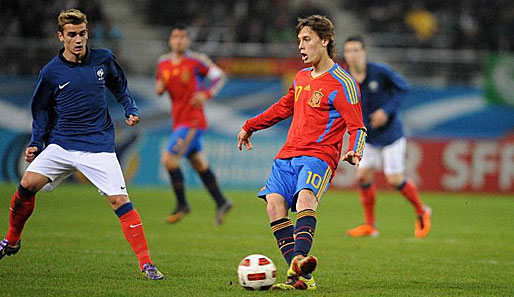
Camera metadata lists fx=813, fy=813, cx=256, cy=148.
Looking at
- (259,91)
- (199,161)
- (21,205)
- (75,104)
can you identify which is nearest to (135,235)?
(21,205)

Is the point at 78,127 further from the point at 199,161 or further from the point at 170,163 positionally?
the point at 199,161

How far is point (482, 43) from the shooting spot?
833 inches

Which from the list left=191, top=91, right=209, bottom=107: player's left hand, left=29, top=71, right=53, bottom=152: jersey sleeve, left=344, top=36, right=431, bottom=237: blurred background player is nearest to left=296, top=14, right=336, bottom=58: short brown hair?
left=29, top=71, right=53, bottom=152: jersey sleeve

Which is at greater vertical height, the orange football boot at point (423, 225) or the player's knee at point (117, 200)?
the player's knee at point (117, 200)

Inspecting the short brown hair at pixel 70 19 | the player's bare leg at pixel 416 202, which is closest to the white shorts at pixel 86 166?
the short brown hair at pixel 70 19

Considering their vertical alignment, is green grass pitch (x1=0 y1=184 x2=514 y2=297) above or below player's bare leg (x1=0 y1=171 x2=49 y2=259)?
below

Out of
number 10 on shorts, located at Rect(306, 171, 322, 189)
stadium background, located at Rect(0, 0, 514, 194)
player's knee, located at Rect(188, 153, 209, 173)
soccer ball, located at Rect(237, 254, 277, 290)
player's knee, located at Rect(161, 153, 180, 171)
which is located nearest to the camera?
soccer ball, located at Rect(237, 254, 277, 290)

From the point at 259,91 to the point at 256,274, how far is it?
40.3ft

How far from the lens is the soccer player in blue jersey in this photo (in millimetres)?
6805

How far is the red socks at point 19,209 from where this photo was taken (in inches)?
276

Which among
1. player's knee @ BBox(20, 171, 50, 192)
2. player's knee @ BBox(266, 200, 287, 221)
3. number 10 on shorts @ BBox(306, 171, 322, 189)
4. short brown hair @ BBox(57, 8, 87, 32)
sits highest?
short brown hair @ BBox(57, 8, 87, 32)

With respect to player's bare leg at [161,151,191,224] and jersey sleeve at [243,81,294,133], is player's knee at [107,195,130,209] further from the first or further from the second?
player's bare leg at [161,151,191,224]

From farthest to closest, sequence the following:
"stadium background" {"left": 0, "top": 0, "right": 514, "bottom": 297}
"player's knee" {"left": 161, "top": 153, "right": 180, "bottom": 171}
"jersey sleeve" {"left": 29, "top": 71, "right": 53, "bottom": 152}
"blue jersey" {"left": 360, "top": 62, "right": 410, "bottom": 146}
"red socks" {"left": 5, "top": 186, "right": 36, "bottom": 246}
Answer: "player's knee" {"left": 161, "top": 153, "right": 180, "bottom": 171}
"blue jersey" {"left": 360, "top": 62, "right": 410, "bottom": 146}
"stadium background" {"left": 0, "top": 0, "right": 514, "bottom": 297}
"red socks" {"left": 5, "top": 186, "right": 36, "bottom": 246}
"jersey sleeve" {"left": 29, "top": 71, "right": 53, "bottom": 152}

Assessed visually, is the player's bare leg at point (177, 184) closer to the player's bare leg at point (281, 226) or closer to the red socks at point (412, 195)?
the red socks at point (412, 195)
